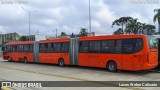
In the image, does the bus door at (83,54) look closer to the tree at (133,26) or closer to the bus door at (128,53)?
the bus door at (128,53)

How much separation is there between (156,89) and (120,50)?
6.44 meters

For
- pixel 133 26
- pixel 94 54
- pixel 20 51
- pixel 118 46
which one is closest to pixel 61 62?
pixel 94 54

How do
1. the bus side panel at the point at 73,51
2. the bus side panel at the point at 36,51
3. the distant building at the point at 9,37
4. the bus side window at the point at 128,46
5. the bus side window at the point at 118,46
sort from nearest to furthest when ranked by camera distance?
the bus side window at the point at 128,46, the bus side window at the point at 118,46, the bus side panel at the point at 73,51, the bus side panel at the point at 36,51, the distant building at the point at 9,37

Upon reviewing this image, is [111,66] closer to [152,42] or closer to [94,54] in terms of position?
[94,54]

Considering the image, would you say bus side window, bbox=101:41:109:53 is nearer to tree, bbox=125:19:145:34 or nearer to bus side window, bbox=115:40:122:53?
bus side window, bbox=115:40:122:53

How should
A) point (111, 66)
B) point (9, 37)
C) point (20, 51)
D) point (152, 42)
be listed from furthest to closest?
1. point (9, 37)
2. point (20, 51)
3. point (111, 66)
4. point (152, 42)

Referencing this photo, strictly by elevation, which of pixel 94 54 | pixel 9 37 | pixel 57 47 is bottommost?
pixel 94 54

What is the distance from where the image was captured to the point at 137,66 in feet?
52.6

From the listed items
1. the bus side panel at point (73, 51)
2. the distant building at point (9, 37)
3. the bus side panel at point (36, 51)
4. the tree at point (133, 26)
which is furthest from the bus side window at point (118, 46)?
the distant building at point (9, 37)

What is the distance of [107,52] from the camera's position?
18.2 m

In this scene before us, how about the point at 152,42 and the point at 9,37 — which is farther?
the point at 9,37

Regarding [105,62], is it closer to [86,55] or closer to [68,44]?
[86,55]

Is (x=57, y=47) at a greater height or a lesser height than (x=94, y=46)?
lesser

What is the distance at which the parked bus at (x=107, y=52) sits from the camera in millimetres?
16016
